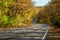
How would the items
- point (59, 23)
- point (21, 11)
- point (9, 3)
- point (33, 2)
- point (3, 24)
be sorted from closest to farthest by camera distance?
Result: point (59, 23) → point (3, 24) → point (9, 3) → point (21, 11) → point (33, 2)

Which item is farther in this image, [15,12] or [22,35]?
[15,12]

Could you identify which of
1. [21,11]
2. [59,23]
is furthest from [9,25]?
[59,23]

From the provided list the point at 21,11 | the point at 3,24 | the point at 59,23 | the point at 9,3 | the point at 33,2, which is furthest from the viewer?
the point at 33,2

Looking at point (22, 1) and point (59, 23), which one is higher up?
point (22, 1)

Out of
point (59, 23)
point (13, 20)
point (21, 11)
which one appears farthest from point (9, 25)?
point (59, 23)

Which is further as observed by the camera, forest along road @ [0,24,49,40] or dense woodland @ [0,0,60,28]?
dense woodland @ [0,0,60,28]

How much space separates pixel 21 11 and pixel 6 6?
5547 millimetres

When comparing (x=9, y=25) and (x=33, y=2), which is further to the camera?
(x=33, y=2)

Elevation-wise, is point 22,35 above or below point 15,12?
above

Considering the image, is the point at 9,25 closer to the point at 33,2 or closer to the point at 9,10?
the point at 9,10

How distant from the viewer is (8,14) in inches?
2018

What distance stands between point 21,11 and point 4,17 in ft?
21.9

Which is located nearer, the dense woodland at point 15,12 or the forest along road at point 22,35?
the forest along road at point 22,35

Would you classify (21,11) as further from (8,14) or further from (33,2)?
(33,2)
